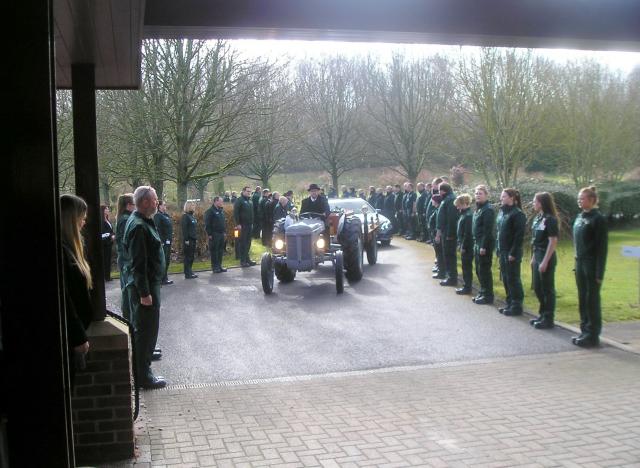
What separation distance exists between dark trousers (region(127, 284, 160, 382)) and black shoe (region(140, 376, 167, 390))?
28 millimetres

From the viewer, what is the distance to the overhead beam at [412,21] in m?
5.16

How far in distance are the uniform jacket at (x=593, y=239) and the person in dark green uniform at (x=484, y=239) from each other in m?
2.64

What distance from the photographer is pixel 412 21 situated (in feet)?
18.0

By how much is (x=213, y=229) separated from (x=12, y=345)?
14365mm

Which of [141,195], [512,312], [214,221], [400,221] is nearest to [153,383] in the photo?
[141,195]

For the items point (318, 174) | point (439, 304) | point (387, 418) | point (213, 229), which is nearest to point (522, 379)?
point (387, 418)

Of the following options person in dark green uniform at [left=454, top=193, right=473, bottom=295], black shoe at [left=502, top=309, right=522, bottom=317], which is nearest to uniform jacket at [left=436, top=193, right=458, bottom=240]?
person in dark green uniform at [left=454, top=193, right=473, bottom=295]

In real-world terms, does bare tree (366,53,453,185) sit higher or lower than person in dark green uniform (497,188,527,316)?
higher

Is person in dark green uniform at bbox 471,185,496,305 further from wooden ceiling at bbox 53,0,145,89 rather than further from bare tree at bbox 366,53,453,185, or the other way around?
bare tree at bbox 366,53,453,185

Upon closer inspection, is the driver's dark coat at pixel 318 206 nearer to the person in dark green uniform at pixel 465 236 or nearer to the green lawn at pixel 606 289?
the person in dark green uniform at pixel 465 236

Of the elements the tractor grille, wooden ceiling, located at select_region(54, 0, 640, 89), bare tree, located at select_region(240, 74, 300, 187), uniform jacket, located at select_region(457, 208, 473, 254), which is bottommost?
the tractor grille

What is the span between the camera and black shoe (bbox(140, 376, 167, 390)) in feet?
22.6

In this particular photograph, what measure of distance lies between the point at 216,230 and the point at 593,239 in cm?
1001

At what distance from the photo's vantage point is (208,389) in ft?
22.6
